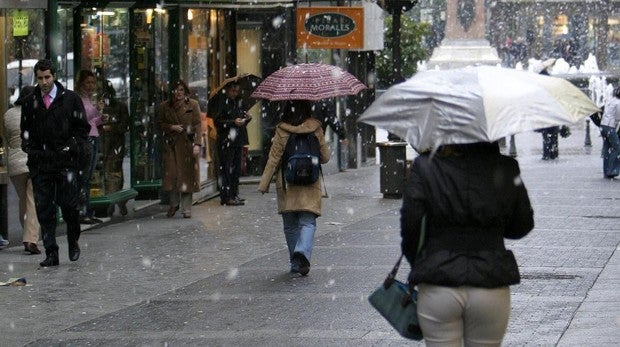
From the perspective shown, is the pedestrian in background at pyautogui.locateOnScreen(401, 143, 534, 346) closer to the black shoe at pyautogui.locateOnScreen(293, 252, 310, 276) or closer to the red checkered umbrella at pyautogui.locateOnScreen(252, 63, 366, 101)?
the black shoe at pyautogui.locateOnScreen(293, 252, 310, 276)

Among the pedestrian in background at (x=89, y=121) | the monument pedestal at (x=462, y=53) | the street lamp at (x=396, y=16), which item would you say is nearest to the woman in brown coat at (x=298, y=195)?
the pedestrian in background at (x=89, y=121)

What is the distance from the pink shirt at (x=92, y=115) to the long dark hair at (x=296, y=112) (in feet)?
13.9

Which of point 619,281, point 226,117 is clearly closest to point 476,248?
point 619,281

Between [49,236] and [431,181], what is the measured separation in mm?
7715

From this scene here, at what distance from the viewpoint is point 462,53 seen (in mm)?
42438

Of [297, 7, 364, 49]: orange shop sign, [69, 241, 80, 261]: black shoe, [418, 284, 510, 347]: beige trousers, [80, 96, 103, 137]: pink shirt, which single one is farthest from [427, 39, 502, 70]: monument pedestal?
[418, 284, 510, 347]: beige trousers

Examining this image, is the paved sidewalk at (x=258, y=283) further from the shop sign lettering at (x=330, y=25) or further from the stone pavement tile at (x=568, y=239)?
the shop sign lettering at (x=330, y=25)

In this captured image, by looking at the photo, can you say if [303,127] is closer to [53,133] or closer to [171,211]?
[53,133]

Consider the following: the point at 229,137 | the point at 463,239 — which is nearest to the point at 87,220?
the point at 229,137

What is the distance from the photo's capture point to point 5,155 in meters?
14.6

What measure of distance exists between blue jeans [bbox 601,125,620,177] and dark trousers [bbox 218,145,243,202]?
274 inches

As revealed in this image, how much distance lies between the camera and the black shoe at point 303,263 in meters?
12.3

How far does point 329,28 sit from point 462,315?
677 inches

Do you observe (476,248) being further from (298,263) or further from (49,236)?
(49,236)
